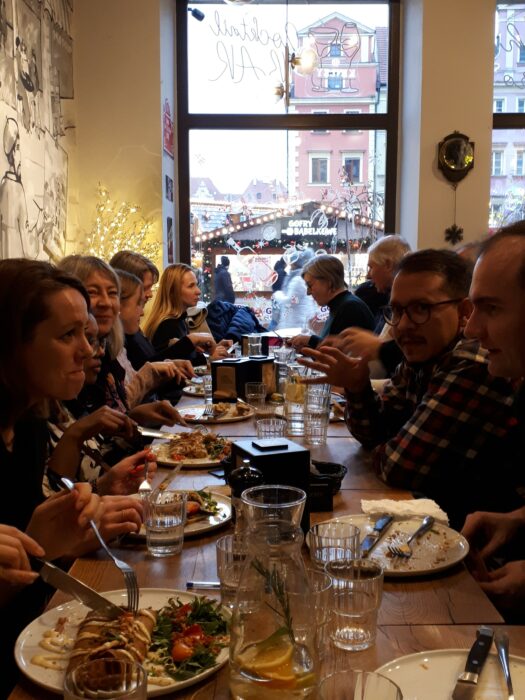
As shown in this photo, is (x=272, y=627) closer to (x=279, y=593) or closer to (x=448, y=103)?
(x=279, y=593)

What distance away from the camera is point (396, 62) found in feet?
21.0

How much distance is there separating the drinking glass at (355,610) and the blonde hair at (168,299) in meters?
4.36

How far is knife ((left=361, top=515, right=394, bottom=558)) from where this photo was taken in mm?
1418

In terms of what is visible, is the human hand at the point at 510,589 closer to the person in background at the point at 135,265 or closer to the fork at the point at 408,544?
the fork at the point at 408,544

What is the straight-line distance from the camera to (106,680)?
83 centimetres

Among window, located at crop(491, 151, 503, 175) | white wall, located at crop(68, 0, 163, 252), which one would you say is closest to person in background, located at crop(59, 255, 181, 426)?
white wall, located at crop(68, 0, 163, 252)

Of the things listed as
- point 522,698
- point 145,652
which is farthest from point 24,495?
point 522,698

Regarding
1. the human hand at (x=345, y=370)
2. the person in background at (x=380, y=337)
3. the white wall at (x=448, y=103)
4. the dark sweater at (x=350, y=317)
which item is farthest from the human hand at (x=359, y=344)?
the white wall at (x=448, y=103)

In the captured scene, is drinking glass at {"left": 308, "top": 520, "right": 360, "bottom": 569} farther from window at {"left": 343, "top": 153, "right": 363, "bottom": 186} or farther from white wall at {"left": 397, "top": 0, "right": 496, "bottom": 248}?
window at {"left": 343, "top": 153, "right": 363, "bottom": 186}

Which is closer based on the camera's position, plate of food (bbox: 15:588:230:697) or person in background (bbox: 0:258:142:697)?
plate of food (bbox: 15:588:230:697)

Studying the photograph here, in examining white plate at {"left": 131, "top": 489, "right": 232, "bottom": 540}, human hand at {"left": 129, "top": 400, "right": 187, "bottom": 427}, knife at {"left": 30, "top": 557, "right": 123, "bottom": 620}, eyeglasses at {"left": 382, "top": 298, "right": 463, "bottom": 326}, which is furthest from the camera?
human hand at {"left": 129, "top": 400, "right": 187, "bottom": 427}

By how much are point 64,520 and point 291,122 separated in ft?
18.7

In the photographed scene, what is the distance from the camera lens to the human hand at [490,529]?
67.7 inches

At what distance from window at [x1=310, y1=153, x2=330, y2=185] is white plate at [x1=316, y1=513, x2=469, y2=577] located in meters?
5.39
